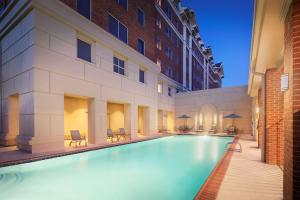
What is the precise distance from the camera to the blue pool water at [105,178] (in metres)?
4.90

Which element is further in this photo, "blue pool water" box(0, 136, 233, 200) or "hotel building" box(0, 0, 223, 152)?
"hotel building" box(0, 0, 223, 152)

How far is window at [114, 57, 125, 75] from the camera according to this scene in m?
14.3

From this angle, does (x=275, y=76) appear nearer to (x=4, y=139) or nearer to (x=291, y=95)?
(x=291, y=95)

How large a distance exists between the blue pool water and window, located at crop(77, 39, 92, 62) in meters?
5.95

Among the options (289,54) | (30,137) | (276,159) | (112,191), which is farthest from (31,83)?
(276,159)

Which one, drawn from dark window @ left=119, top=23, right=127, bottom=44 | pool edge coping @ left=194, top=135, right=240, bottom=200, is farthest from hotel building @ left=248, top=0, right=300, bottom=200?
dark window @ left=119, top=23, right=127, bottom=44

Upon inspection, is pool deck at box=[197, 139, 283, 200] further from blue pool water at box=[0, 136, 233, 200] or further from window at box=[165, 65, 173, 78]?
window at box=[165, 65, 173, 78]

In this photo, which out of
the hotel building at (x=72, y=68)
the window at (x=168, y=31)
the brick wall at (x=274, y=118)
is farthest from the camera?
the window at (x=168, y=31)

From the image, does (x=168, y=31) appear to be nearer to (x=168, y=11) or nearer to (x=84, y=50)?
(x=168, y=11)

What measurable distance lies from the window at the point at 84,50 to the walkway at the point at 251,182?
32.3 feet

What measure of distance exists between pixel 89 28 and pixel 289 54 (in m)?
11.1

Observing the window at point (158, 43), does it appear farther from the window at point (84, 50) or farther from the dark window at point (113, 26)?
the window at point (84, 50)

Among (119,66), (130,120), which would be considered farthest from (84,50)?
(130,120)

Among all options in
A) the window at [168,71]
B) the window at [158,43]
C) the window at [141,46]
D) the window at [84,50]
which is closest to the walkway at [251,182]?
the window at [84,50]
